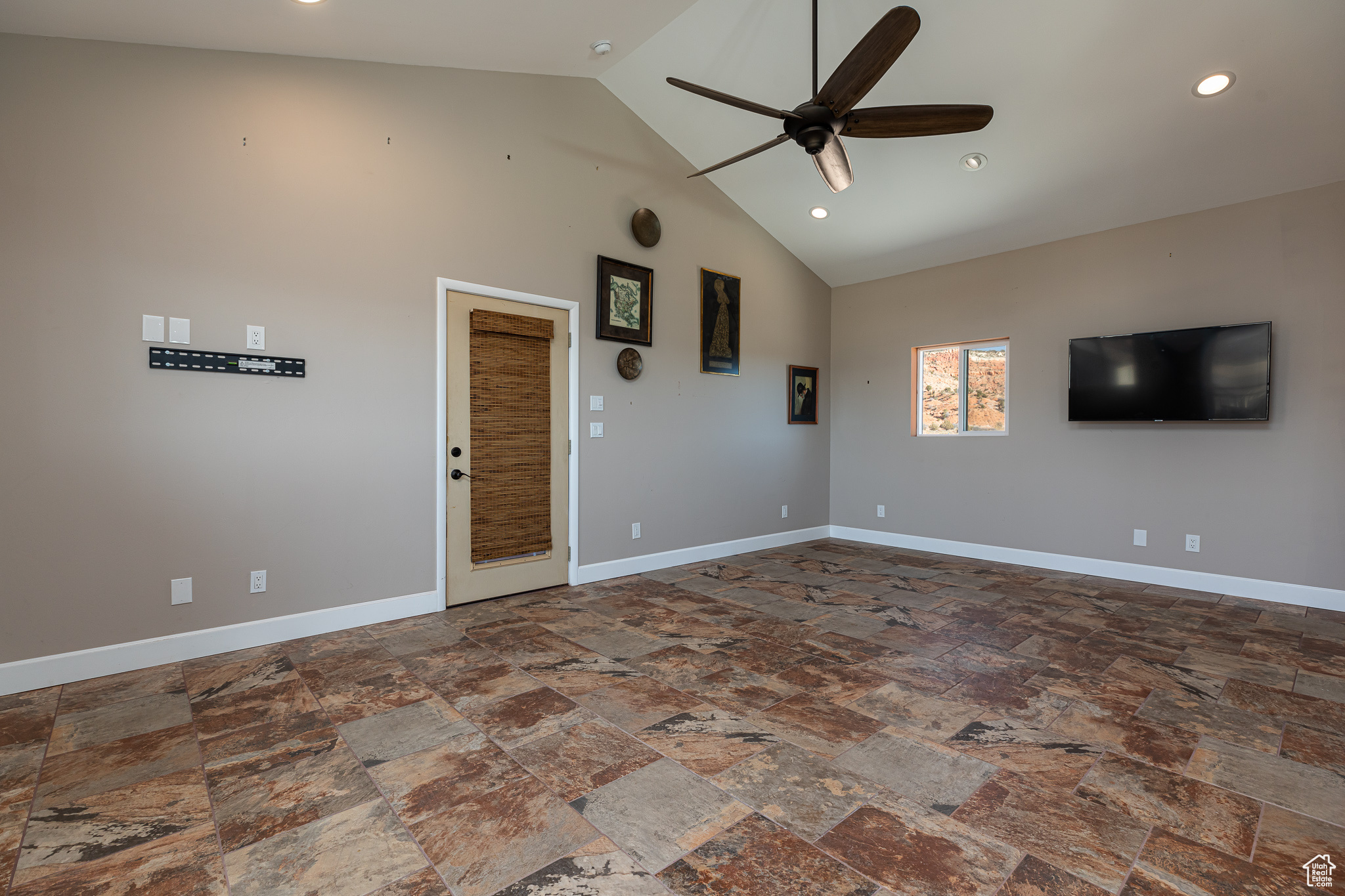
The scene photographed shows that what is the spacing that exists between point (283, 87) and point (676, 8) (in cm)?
230

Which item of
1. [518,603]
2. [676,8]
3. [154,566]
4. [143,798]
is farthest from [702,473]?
[143,798]

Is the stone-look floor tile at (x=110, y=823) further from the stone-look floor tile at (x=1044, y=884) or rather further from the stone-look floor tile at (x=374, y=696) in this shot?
the stone-look floor tile at (x=1044, y=884)

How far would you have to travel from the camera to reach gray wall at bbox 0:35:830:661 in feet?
8.89

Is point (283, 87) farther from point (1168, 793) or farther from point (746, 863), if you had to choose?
point (1168, 793)

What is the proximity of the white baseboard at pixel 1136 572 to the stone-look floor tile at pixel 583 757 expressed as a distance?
4.63 meters

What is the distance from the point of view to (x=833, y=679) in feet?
9.27

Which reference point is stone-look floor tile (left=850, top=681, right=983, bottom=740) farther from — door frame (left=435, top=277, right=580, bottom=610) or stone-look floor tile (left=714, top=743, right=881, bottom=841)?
door frame (left=435, top=277, right=580, bottom=610)

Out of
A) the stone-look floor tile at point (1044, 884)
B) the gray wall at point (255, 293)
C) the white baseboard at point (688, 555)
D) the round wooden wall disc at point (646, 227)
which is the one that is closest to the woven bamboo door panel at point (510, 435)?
the gray wall at point (255, 293)

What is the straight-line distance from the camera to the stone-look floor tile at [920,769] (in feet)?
6.22

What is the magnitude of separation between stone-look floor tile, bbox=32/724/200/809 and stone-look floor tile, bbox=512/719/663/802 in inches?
47.3

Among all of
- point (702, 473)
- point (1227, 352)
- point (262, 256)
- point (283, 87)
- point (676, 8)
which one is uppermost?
point (676, 8)

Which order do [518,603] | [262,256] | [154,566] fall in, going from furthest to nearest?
[518,603], [262,256], [154,566]

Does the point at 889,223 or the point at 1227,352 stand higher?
the point at 889,223

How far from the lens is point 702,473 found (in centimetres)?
550
